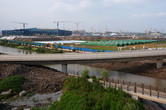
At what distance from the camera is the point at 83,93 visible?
9789 millimetres

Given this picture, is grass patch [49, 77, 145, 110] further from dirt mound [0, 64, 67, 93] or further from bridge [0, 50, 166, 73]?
bridge [0, 50, 166, 73]

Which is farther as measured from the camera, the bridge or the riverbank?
the bridge

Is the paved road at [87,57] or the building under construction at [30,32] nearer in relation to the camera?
the paved road at [87,57]

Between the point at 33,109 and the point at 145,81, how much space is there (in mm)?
10925

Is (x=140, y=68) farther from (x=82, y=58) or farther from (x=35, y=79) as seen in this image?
(x=35, y=79)

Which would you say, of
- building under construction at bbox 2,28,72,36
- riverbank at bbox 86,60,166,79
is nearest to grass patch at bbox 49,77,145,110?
riverbank at bbox 86,60,166,79

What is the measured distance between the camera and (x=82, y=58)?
17.0 meters

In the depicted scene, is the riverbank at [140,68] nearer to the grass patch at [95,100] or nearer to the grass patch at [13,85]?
the grass patch at [95,100]

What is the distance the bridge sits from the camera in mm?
16922

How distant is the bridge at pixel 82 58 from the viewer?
16.9 metres

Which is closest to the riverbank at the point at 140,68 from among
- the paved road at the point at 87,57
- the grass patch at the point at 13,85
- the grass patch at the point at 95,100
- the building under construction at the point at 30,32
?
the paved road at the point at 87,57

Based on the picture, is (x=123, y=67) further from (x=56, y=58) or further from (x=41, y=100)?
(x=41, y=100)

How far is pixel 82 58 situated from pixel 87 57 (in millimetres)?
572

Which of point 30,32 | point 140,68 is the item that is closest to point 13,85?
point 140,68
